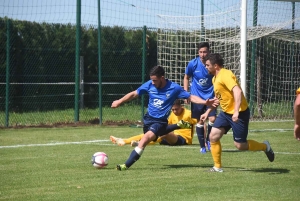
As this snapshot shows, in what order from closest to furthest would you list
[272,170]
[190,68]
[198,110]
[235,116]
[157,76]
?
[235,116]
[272,170]
[157,76]
[198,110]
[190,68]

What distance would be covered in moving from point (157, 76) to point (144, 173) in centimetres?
175

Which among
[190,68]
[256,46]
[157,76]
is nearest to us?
[157,76]

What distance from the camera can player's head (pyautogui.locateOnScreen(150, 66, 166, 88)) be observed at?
450 inches

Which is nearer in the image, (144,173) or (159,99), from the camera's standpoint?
(144,173)

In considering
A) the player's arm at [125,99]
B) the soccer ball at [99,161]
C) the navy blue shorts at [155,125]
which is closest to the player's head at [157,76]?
the player's arm at [125,99]

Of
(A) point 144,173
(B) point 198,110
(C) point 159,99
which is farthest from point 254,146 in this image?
(B) point 198,110

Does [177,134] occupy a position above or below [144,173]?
above

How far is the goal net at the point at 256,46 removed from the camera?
20.3m

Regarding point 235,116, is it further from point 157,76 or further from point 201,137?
point 201,137

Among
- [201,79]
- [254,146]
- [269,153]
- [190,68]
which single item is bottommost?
[269,153]

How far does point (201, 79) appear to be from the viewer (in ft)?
46.5

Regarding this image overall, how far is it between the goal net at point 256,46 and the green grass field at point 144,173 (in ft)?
15.4

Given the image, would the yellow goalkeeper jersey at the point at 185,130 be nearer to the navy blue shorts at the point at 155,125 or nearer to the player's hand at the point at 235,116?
the navy blue shorts at the point at 155,125

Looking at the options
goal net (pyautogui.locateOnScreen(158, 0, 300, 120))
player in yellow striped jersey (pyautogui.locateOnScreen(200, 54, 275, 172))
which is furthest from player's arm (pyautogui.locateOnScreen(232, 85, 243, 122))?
goal net (pyautogui.locateOnScreen(158, 0, 300, 120))
